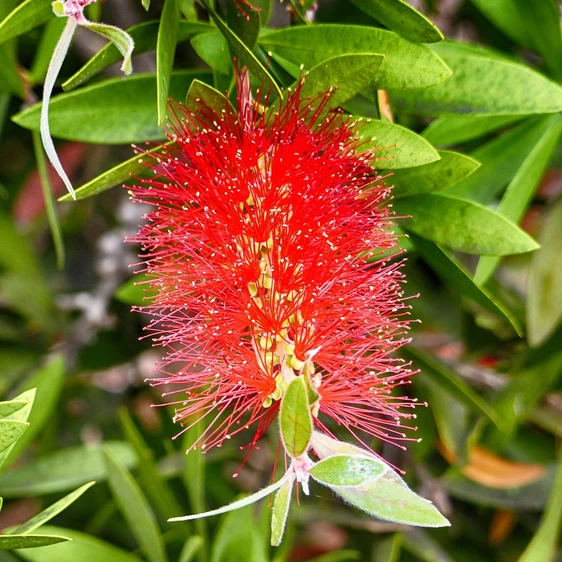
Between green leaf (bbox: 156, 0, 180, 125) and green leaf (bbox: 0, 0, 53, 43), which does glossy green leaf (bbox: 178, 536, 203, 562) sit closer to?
green leaf (bbox: 156, 0, 180, 125)

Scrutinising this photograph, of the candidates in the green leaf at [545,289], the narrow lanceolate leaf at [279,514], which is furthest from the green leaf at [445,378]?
the narrow lanceolate leaf at [279,514]

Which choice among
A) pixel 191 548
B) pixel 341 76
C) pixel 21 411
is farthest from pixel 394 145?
pixel 191 548

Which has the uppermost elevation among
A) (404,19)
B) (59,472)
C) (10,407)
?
(404,19)

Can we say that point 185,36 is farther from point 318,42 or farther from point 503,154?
point 503,154

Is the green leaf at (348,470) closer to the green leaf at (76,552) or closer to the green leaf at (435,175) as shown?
the green leaf at (435,175)

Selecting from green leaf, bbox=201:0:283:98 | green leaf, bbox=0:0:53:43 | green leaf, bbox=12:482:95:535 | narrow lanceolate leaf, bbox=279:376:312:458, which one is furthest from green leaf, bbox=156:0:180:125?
green leaf, bbox=12:482:95:535

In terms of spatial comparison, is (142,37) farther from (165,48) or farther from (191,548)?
(191,548)

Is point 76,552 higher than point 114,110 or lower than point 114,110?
lower

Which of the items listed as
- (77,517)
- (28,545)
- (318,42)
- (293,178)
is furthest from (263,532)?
(318,42)
